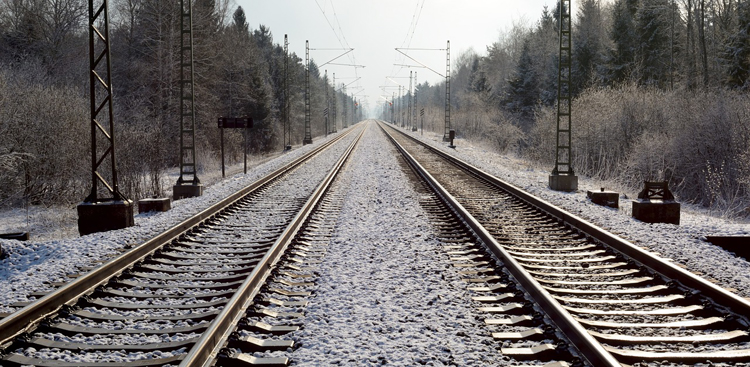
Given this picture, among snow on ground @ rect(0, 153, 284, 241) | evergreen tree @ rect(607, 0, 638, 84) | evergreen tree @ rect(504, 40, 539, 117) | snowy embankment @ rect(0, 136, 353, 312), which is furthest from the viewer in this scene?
evergreen tree @ rect(504, 40, 539, 117)

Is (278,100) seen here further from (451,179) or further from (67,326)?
(67,326)

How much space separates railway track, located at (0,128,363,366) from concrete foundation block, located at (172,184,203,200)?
5.85 m

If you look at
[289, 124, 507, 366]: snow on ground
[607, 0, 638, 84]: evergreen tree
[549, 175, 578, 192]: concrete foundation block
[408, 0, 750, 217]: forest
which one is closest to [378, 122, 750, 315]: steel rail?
[289, 124, 507, 366]: snow on ground

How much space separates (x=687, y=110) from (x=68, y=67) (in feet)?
106

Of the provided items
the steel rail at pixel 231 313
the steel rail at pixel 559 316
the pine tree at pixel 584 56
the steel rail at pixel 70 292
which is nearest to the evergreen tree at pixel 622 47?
the pine tree at pixel 584 56

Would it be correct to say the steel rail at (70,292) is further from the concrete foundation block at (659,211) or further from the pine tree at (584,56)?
the pine tree at (584,56)

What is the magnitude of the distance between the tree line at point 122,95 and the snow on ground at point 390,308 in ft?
36.9

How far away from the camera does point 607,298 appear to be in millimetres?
5102

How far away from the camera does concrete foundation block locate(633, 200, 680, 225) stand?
9211mm

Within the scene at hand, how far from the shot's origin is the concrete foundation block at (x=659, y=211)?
9.21 m

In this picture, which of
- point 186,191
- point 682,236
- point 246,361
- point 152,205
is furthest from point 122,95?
point 246,361

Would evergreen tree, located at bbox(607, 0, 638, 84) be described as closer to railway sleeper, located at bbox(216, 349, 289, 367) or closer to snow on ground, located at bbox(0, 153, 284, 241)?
snow on ground, located at bbox(0, 153, 284, 241)

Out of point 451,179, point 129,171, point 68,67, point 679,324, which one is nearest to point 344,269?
point 679,324

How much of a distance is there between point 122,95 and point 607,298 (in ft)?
108
